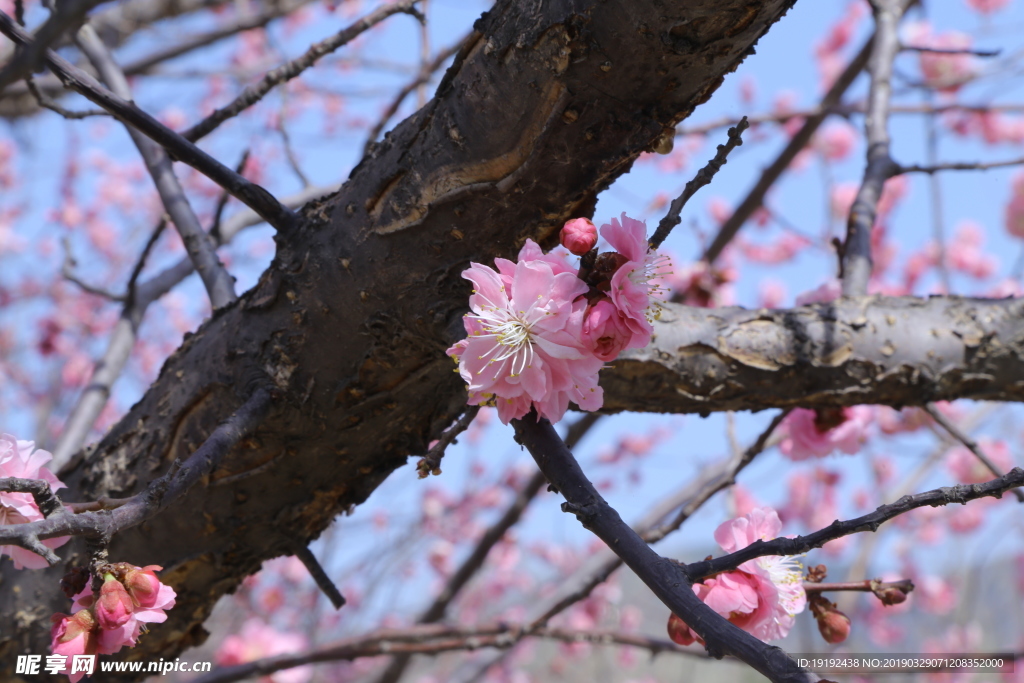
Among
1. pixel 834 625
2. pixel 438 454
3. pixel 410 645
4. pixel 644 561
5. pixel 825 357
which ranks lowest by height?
pixel 834 625

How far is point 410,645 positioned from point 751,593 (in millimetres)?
1234

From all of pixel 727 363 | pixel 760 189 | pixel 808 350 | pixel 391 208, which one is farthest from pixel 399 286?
pixel 760 189

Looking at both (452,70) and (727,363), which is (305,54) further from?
(727,363)

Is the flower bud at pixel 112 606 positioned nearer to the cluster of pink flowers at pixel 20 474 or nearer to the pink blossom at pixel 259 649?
the cluster of pink flowers at pixel 20 474

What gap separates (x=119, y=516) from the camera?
750 mm

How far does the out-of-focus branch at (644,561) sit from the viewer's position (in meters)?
0.62

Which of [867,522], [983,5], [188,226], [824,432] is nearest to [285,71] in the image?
[188,226]

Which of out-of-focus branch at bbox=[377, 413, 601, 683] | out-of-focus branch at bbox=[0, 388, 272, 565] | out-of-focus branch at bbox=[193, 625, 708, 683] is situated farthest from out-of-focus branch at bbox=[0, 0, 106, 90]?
out-of-focus branch at bbox=[377, 413, 601, 683]

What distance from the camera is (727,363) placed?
55.7 inches

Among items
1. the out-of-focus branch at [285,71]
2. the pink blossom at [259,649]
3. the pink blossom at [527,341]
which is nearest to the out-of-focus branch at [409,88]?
the out-of-focus branch at [285,71]

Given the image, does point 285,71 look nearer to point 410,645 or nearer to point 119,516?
point 119,516

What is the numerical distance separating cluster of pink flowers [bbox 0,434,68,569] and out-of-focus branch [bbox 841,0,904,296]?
173 centimetres

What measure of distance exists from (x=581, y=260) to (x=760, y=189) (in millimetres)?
2130

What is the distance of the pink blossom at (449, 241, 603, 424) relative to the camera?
786mm
